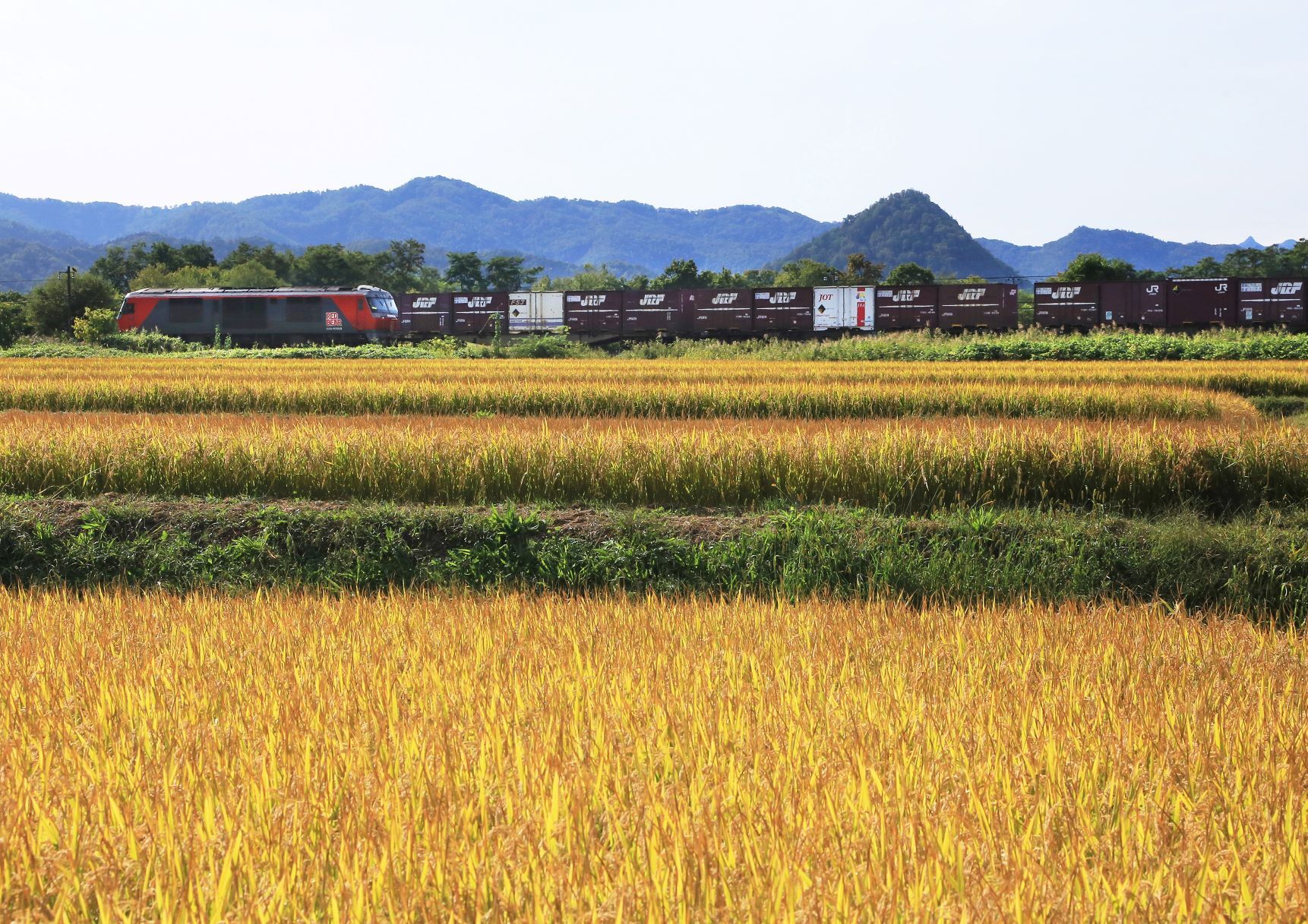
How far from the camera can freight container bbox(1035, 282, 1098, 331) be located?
142ft

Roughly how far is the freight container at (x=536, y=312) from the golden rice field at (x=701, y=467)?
119 feet

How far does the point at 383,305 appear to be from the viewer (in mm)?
45406

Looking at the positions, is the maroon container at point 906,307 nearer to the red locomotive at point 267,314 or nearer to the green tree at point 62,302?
the red locomotive at point 267,314

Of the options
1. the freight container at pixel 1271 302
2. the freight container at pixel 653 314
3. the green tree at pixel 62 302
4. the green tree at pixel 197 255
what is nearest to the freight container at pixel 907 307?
the freight container at pixel 653 314

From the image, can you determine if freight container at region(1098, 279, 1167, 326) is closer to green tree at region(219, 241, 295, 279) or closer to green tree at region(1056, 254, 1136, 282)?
green tree at region(1056, 254, 1136, 282)

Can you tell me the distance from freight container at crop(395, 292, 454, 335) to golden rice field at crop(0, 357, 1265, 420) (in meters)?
24.8

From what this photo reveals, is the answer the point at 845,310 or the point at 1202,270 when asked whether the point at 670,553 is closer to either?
the point at 845,310

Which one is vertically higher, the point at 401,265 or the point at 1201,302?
the point at 401,265

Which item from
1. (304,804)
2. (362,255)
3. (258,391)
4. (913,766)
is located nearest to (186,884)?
(304,804)

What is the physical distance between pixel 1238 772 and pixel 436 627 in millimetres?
4193

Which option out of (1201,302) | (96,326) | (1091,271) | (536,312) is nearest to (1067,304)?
(1201,302)

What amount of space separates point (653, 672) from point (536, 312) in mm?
44048

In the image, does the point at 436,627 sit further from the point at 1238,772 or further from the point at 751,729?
the point at 1238,772

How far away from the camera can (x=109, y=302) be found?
2253 inches
